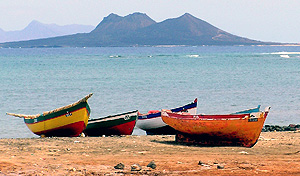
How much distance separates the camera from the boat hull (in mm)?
15617

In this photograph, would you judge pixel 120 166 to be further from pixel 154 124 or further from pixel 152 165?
pixel 154 124

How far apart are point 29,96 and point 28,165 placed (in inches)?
950

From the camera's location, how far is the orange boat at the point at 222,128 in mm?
13148

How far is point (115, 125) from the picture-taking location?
16422 millimetres

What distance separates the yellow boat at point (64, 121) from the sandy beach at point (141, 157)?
0.91 metres

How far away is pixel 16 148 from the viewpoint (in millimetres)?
12883

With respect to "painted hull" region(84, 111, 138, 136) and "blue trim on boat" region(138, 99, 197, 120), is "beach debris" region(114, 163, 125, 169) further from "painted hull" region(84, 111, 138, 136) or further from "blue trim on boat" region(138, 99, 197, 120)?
"blue trim on boat" region(138, 99, 197, 120)

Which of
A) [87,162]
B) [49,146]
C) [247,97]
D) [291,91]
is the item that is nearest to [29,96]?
[247,97]

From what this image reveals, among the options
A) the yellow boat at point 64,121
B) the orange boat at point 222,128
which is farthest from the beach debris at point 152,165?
the yellow boat at point 64,121

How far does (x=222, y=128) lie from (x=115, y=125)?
421 centimetres

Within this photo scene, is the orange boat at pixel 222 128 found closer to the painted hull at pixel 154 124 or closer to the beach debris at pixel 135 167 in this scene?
the painted hull at pixel 154 124

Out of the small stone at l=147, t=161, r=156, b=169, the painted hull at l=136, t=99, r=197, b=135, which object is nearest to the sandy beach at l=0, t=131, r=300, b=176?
the small stone at l=147, t=161, r=156, b=169

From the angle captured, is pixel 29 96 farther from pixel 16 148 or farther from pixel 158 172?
pixel 158 172

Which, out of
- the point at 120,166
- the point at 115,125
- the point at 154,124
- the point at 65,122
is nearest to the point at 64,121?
the point at 65,122
